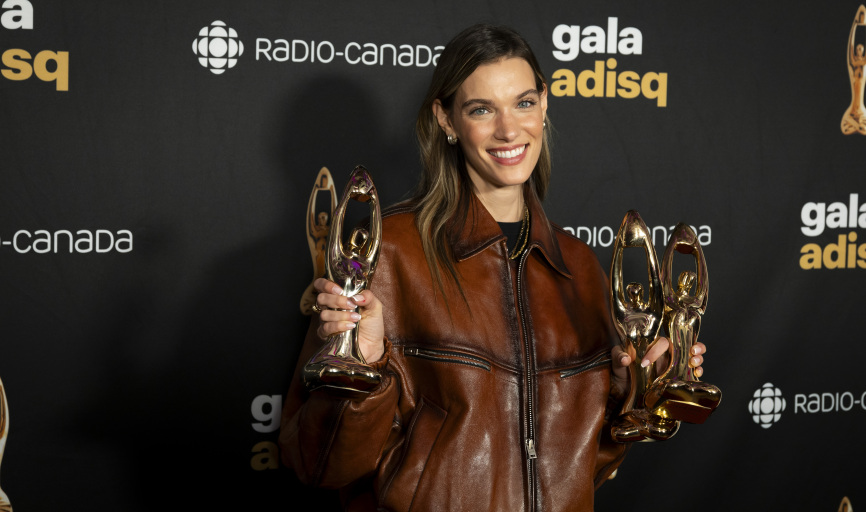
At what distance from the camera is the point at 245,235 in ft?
6.49

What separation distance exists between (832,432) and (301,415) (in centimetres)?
177

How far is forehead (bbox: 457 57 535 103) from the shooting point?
144cm

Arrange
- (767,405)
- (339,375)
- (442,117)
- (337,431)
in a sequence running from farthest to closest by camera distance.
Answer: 1. (767,405)
2. (442,117)
3. (337,431)
4. (339,375)

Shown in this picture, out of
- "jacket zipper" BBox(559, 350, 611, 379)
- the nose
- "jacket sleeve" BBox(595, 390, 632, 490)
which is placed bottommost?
"jacket sleeve" BBox(595, 390, 632, 490)

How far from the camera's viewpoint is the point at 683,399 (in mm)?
1321

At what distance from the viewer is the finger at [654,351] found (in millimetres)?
1368

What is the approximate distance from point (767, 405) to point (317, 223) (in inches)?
53.9

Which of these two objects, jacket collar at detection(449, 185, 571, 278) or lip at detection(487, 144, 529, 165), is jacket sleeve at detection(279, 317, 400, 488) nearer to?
jacket collar at detection(449, 185, 571, 278)

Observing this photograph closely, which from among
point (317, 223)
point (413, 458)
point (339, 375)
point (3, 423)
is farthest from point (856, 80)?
point (3, 423)

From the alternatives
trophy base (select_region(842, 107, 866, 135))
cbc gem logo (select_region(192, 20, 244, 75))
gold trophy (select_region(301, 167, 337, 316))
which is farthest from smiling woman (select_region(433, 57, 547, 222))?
trophy base (select_region(842, 107, 866, 135))

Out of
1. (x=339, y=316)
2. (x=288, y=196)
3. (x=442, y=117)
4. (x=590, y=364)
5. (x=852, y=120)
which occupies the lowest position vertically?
(x=590, y=364)

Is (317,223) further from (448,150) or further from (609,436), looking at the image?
(609,436)

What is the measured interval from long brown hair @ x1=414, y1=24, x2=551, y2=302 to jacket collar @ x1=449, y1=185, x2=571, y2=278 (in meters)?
0.02

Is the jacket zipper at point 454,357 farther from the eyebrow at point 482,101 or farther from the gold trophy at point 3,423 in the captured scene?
the gold trophy at point 3,423
